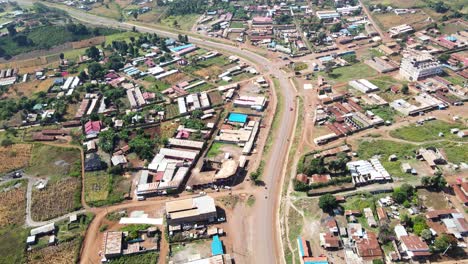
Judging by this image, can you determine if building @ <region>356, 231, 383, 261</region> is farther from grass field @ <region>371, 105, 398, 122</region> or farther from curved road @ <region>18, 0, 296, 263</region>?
grass field @ <region>371, 105, 398, 122</region>

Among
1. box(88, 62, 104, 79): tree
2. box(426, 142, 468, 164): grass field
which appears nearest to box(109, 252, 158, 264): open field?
box(426, 142, 468, 164): grass field

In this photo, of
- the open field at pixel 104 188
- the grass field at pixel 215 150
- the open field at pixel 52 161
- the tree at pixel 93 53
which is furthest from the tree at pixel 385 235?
the tree at pixel 93 53

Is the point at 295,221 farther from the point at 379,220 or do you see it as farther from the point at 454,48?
the point at 454,48

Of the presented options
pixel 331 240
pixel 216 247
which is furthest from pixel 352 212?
pixel 216 247

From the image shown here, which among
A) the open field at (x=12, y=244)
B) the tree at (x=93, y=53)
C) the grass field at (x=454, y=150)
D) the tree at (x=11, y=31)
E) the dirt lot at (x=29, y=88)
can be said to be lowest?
the open field at (x=12, y=244)

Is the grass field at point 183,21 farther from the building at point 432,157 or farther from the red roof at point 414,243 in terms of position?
the red roof at point 414,243

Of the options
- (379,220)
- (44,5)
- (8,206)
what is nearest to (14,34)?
(44,5)
